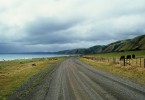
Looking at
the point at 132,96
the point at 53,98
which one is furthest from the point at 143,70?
the point at 53,98

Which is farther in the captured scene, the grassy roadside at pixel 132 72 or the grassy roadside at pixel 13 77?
the grassy roadside at pixel 132 72

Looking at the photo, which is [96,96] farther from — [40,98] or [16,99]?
[16,99]

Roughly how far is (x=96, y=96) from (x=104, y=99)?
4.15 ft

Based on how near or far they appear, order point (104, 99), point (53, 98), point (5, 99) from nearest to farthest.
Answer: point (104, 99) → point (53, 98) → point (5, 99)

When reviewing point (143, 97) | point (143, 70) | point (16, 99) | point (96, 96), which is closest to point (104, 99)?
point (96, 96)

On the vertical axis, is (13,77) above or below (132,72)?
below

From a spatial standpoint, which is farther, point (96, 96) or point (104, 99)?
point (96, 96)

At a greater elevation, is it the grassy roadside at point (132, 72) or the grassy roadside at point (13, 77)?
the grassy roadside at point (132, 72)

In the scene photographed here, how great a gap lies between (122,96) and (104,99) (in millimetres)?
1728

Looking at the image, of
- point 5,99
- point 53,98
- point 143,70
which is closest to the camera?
point 53,98

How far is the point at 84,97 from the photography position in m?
16.6

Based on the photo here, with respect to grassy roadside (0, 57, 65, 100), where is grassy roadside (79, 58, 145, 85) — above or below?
above

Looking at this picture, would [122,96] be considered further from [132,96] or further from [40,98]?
[40,98]

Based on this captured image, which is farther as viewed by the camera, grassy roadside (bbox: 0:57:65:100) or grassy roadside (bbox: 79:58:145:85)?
grassy roadside (bbox: 79:58:145:85)
